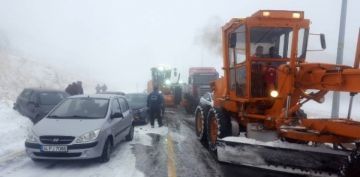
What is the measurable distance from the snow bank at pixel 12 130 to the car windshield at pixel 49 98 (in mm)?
960

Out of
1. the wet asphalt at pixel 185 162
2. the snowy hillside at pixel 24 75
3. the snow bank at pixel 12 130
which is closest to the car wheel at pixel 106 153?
the wet asphalt at pixel 185 162

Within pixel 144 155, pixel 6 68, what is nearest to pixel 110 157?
pixel 144 155

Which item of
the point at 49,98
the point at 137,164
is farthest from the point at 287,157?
the point at 49,98

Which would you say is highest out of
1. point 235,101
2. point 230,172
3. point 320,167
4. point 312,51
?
point 312,51

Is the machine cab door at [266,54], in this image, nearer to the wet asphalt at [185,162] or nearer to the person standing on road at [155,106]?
the wet asphalt at [185,162]

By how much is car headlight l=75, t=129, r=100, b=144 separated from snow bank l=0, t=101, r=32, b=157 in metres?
2.36

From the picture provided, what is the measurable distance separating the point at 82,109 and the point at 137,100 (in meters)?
9.38

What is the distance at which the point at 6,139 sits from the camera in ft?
37.3

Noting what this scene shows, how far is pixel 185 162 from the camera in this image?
9.27 m

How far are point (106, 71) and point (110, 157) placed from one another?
9781cm

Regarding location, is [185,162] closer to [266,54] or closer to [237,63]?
[237,63]

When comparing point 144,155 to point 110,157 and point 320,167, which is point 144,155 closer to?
point 110,157

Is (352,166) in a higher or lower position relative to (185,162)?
higher

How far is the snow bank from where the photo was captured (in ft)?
34.3
